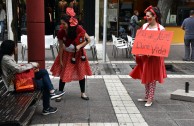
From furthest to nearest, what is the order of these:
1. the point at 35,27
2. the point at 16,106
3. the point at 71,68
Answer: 1. the point at 71,68
2. the point at 35,27
3. the point at 16,106

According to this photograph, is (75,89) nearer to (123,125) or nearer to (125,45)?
(123,125)

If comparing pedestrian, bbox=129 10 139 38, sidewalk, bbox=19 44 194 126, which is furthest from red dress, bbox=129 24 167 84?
Result: pedestrian, bbox=129 10 139 38

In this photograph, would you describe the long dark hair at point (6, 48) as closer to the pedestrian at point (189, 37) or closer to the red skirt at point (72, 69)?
the red skirt at point (72, 69)

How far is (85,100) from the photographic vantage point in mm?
6270

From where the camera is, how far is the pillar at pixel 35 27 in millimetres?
5609

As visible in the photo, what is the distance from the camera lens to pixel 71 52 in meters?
5.98

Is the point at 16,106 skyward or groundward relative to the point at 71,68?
groundward

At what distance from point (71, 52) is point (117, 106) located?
1297mm

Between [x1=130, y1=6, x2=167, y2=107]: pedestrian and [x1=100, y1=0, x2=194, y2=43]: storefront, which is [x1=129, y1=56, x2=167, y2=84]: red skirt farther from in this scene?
[x1=100, y1=0, x2=194, y2=43]: storefront

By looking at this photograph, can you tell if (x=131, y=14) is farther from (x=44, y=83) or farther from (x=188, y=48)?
(x=44, y=83)

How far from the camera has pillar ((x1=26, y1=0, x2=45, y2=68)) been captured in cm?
561

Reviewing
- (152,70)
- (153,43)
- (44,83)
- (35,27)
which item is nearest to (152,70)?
(152,70)

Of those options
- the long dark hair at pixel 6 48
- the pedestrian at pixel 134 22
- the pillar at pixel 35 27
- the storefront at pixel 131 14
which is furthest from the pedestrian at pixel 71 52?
the storefront at pixel 131 14

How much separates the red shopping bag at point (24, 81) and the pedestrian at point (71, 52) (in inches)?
44.4
